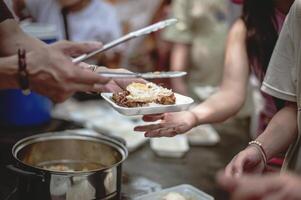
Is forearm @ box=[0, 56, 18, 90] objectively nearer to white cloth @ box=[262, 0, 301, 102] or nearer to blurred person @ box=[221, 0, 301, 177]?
blurred person @ box=[221, 0, 301, 177]

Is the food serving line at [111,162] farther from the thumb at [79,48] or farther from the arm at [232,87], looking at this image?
the arm at [232,87]

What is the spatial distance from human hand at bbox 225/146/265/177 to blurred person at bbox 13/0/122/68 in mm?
1965

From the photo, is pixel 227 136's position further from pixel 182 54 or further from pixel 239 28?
pixel 182 54

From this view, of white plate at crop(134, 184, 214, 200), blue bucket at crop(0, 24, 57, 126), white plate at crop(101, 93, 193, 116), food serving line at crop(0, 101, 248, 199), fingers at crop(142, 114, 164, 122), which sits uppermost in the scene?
white plate at crop(101, 93, 193, 116)

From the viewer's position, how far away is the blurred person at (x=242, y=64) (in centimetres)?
165

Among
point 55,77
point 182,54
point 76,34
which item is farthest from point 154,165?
point 76,34

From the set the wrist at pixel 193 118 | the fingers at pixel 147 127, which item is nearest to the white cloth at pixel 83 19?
the wrist at pixel 193 118

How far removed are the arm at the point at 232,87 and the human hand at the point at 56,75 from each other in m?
0.71

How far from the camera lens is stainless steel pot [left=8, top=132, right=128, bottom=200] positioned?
124cm

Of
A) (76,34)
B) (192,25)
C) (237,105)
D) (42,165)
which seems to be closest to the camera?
(42,165)

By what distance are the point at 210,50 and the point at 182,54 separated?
0.22 metres

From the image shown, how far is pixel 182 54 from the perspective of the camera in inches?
124

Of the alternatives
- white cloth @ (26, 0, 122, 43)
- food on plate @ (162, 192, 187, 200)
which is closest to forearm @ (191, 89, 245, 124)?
food on plate @ (162, 192, 187, 200)

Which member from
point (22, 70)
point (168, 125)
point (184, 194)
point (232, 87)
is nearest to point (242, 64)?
point (232, 87)
